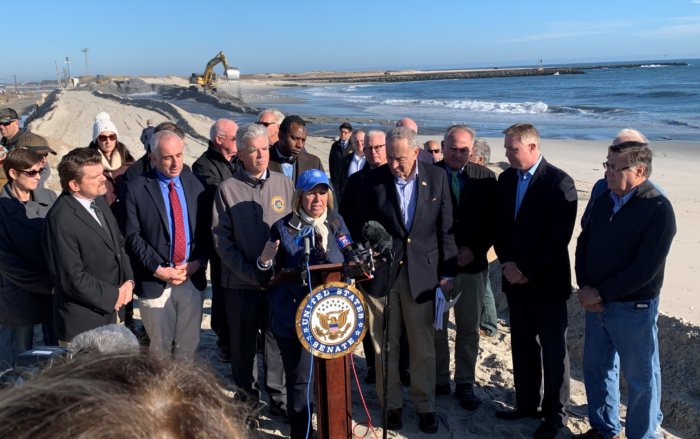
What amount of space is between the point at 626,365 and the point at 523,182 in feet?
4.58

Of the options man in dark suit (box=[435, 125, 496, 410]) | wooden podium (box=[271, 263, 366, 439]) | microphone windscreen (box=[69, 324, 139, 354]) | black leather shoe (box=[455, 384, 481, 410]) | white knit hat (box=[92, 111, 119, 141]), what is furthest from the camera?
white knit hat (box=[92, 111, 119, 141])

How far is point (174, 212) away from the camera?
4.30m

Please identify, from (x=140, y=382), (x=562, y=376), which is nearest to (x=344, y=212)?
(x=562, y=376)

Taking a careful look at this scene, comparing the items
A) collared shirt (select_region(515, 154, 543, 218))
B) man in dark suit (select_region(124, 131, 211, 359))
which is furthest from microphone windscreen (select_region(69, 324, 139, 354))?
collared shirt (select_region(515, 154, 543, 218))

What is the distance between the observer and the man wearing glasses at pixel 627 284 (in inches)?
145

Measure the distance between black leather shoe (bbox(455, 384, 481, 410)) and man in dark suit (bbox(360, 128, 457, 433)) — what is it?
413 millimetres

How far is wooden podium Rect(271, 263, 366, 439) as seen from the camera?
11.0 feet

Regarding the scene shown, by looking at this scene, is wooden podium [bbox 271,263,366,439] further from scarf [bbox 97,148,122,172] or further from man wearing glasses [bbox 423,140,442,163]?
man wearing glasses [bbox 423,140,442,163]

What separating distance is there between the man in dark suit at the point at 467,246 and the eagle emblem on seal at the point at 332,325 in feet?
5.86

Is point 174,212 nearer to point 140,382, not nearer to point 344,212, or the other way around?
point 344,212

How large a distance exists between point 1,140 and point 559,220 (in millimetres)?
6811

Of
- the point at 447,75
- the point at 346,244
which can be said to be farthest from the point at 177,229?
the point at 447,75

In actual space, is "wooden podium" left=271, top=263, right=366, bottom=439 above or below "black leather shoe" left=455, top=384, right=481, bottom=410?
above

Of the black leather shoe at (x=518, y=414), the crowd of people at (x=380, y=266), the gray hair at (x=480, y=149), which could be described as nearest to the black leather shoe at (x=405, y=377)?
the crowd of people at (x=380, y=266)
